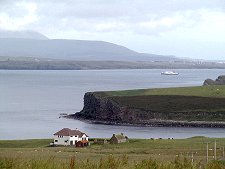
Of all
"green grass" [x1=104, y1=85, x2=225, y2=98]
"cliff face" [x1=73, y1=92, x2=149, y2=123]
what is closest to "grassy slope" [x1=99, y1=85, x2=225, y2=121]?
"green grass" [x1=104, y1=85, x2=225, y2=98]

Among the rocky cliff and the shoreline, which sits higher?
the rocky cliff

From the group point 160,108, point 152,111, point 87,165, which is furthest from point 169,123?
point 87,165

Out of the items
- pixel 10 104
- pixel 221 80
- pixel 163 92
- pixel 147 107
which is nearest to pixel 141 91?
pixel 163 92

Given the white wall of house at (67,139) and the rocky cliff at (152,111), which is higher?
the rocky cliff at (152,111)

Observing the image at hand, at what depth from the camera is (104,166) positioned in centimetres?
911

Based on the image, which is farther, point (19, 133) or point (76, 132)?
point (19, 133)

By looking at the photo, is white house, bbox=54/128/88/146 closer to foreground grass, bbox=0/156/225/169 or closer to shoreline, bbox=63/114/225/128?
shoreline, bbox=63/114/225/128

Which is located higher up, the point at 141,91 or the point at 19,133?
the point at 141,91

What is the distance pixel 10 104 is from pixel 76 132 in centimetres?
6886

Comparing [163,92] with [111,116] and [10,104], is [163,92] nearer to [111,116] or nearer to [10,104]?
[111,116]

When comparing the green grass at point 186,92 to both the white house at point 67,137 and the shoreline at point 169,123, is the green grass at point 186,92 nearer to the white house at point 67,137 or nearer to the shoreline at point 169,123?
the shoreline at point 169,123

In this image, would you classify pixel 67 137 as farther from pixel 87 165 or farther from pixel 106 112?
pixel 106 112

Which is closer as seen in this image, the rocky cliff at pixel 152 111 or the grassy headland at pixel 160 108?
the rocky cliff at pixel 152 111

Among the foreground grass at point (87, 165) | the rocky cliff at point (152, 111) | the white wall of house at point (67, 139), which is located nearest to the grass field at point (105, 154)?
the foreground grass at point (87, 165)
